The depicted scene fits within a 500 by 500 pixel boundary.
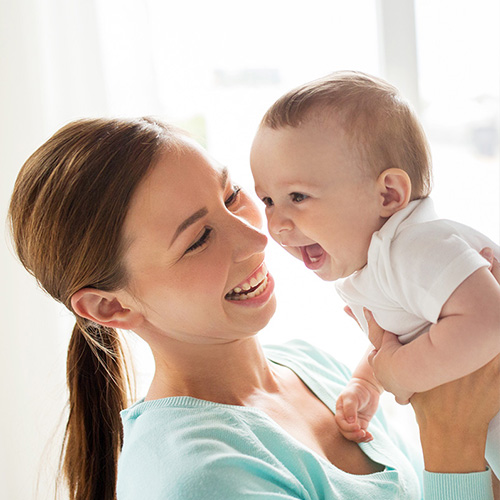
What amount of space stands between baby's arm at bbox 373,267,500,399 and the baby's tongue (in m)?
0.24

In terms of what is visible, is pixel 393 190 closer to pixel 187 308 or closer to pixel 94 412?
pixel 187 308

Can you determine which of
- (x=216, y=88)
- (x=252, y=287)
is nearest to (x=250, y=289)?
(x=252, y=287)

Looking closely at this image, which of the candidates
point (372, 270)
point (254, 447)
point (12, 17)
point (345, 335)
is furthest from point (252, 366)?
point (12, 17)

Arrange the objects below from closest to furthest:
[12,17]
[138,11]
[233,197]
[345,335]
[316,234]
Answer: [316,234], [233,197], [12,17], [138,11], [345,335]

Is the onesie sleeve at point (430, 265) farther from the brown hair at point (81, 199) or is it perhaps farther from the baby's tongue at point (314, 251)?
the brown hair at point (81, 199)

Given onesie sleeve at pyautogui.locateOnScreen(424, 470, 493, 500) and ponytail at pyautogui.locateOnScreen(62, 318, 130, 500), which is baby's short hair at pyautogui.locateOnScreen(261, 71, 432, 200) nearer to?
onesie sleeve at pyautogui.locateOnScreen(424, 470, 493, 500)

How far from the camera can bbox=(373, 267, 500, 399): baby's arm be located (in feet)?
3.42

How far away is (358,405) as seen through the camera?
1.40m

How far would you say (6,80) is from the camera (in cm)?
201

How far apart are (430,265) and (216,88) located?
4.87ft

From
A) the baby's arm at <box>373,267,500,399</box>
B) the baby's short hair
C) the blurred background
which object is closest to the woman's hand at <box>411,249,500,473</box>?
the baby's arm at <box>373,267,500,399</box>

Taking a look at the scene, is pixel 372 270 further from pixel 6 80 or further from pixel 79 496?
pixel 6 80

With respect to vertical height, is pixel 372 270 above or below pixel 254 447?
above

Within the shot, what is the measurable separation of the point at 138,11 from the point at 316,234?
4.17 ft
